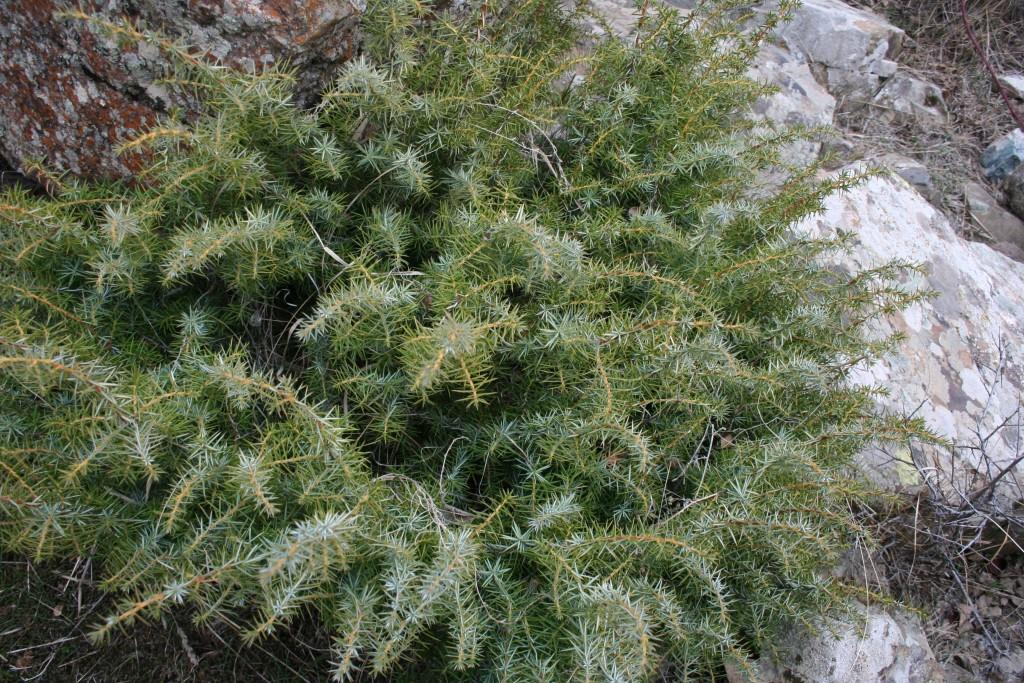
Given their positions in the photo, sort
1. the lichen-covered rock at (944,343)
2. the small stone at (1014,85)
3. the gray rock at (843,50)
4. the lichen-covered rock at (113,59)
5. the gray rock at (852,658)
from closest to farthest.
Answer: the lichen-covered rock at (113,59)
the gray rock at (852,658)
the lichen-covered rock at (944,343)
the gray rock at (843,50)
the small stone at (1014,85)

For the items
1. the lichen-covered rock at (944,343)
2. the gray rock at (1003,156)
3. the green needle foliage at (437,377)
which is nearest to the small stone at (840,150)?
the lichen-covered rock at (944,343)

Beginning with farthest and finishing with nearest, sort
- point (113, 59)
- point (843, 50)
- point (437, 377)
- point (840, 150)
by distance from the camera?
point (843, 50) → point (840, 150) → point (113, 59) → point (437, 377)

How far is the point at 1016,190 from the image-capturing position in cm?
401

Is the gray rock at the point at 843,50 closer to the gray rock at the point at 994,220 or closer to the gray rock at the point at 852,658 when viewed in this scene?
the gray rock at the point at 994,220

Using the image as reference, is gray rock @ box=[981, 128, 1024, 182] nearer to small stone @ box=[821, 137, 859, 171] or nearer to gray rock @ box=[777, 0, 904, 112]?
gray rock @ box=[777, 0, 904, 112]

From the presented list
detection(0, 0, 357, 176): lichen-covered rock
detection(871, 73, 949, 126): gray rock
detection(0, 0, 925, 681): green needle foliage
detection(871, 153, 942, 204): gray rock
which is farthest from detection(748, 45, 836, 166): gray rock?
detection(0, 0, 357, 176): lichen-covered rock

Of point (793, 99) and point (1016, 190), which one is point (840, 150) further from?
point (1016, 190)

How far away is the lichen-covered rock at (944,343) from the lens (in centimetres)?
265

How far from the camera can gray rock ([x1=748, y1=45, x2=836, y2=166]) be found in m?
3.34

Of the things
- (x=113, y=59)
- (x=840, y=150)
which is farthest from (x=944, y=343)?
(x=113, y=59)

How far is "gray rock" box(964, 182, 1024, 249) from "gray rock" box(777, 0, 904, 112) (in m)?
0.75

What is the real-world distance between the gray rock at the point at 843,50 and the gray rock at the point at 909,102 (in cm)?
11

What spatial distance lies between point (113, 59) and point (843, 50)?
3.57 m

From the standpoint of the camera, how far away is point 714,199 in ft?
7.68
